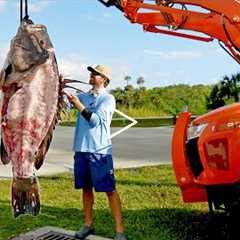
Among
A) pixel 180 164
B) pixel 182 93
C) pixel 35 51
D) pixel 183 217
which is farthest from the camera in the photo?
pixel 182 93

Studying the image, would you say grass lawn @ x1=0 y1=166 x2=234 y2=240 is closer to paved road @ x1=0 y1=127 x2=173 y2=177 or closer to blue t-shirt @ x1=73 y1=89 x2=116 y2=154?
blue t-shirt @ x1=73 y1=89 x2=116 y2=154

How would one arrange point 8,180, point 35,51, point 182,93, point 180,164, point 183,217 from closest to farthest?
point 35,51 < point 180,164 < point 183,217 < point 8,180 < point 182,93

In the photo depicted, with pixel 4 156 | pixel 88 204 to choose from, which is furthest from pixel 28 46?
pixel 88 204

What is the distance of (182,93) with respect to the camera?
40781 mm

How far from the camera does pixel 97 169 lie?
5.77 m

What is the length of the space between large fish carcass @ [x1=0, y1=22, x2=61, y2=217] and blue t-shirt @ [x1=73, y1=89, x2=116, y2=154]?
81.8 inches

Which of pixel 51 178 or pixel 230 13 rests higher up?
pixel 230 13

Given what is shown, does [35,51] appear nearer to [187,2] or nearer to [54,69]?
[54,69]

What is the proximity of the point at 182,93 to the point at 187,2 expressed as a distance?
34997 millimetres

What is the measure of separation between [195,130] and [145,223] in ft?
5.19

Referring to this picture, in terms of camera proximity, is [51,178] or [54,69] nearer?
[54,69]

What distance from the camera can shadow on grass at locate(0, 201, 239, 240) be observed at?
6.21 metres

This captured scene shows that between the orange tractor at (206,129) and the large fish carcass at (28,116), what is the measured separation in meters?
2.20

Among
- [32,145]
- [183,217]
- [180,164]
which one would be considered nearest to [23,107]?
[32,145]
